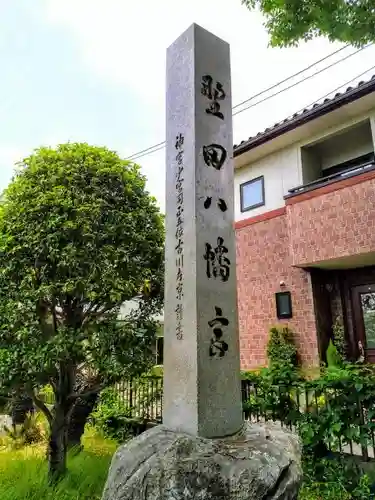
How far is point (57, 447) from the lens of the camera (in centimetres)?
446

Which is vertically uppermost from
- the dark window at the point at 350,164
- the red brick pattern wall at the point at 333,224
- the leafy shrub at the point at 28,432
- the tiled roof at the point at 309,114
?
the tiled roof at the point at 309,114

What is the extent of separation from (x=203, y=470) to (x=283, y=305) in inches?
306

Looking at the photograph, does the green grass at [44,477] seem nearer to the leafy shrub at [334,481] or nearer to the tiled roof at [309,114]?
the leafy shrub at [334,481]

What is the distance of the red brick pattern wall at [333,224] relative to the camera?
8.02 m

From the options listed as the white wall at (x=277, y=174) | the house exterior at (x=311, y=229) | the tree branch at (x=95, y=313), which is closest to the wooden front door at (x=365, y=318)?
the house exterior at (x=311, y=229)

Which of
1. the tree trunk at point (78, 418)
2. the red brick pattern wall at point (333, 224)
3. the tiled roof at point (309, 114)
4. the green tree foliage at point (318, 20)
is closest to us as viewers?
the green tree foliage at point (318, 20)

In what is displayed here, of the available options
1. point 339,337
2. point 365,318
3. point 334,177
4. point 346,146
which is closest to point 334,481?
point 339,337

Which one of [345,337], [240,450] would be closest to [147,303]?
[240,450]

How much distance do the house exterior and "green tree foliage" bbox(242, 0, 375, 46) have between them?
2427mm

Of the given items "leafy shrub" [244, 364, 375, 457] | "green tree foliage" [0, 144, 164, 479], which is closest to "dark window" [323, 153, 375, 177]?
"leafy shrub" [244, 364, 375, 457]

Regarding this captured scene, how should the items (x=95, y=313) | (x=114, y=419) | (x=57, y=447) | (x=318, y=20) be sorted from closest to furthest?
(x=57, y=447) → (x=95, y=313) → (x=318, y=20) → (x=114, y=419)

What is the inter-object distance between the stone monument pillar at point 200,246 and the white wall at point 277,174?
6593 millimetres

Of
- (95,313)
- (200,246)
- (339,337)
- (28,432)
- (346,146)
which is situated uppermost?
(346,146)

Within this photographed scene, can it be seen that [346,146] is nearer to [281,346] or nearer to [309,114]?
[309,114]
